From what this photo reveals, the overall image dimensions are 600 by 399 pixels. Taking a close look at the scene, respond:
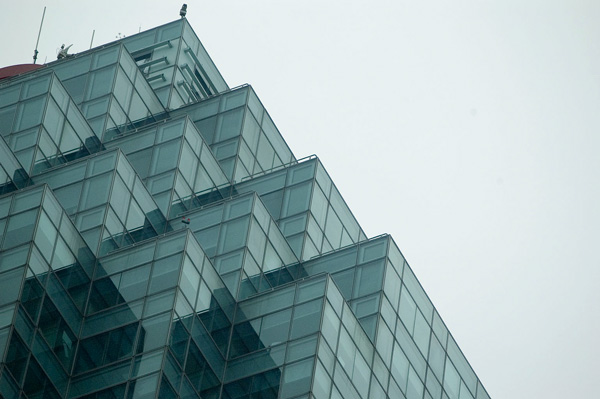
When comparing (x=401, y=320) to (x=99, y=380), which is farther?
(x=401, y=320)

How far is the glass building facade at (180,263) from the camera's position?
6391cm

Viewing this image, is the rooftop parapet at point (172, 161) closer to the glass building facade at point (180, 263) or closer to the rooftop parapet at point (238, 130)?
the glass building facade at point (180, 263)

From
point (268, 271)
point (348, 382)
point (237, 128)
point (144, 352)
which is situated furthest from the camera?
point (237, 128)

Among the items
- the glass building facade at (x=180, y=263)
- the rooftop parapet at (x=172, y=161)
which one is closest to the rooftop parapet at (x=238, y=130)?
the glass building facade at (x=180, y=263)

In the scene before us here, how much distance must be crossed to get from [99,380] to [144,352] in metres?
2.30

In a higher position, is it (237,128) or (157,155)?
(237,128)

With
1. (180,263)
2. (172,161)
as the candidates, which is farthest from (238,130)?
(180,263)

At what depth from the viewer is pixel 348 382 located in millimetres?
68750

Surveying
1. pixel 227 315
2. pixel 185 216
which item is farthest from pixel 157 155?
pixel 227 315

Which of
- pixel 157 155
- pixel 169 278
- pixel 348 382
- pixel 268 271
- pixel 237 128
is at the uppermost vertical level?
pixel 237 128

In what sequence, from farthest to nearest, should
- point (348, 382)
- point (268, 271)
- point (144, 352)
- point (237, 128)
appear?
point (237, 128) < point (268, 271) < point (348, 382) < point (144, 352)

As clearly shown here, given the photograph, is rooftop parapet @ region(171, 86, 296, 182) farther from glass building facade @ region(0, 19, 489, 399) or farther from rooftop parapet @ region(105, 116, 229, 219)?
rooftop parapet @ region(105, 116, 229, 219)

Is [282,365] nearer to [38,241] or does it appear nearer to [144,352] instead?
[144,352]

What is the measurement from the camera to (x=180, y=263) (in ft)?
217
